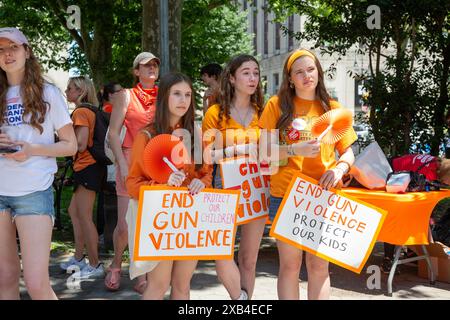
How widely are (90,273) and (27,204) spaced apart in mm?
2371

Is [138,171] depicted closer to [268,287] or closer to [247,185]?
[247,185]

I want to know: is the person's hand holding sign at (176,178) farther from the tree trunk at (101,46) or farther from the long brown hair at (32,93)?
the tree trunk at (101,46)

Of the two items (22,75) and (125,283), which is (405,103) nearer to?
(125,283)

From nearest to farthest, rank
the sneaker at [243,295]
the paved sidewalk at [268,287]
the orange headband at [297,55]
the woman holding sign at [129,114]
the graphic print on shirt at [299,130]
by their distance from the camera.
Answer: the graphic print on shirt at [299,130]
the orange headband at [297,55]
the sneaker at [243,295]
the woman holding sign at [129,114]
the paved sidewalk at [268,287]

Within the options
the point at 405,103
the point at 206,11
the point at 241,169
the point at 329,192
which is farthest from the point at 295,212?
the point at 206,11

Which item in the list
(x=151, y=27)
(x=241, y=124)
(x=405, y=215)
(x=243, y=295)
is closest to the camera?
(x=243, y=295)

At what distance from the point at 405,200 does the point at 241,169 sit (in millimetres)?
1552

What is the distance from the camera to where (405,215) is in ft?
15.5

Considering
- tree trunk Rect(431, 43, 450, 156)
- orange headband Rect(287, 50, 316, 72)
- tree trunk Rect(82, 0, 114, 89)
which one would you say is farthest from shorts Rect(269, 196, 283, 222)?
tree trunk Rect(82, 0, 114, 89)

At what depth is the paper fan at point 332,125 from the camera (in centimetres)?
348

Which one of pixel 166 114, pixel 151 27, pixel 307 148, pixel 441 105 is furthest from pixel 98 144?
pixel 441 105

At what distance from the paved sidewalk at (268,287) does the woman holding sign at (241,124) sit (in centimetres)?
93

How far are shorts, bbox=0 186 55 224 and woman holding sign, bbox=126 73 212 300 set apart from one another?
1.54 feet

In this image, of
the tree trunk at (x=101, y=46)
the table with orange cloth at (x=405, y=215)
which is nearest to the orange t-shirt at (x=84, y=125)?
the table with orange cloth at (x=405, y=215)
